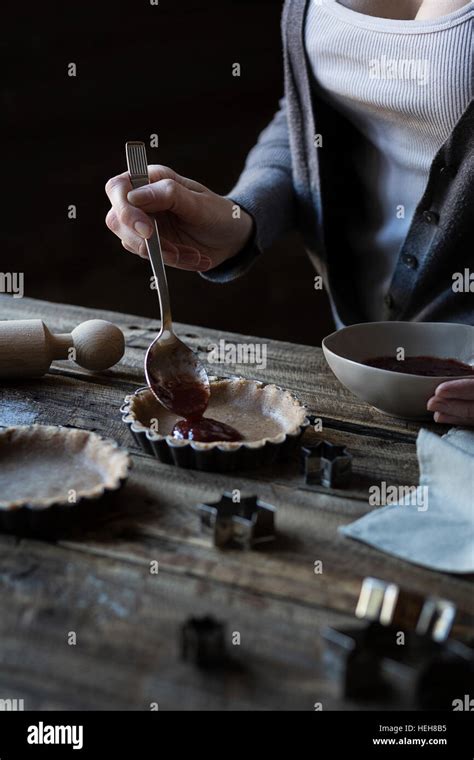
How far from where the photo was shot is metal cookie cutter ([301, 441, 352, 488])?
1.08 m

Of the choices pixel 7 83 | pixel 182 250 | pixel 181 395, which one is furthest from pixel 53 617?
pixel 7 83

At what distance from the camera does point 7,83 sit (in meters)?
3.04

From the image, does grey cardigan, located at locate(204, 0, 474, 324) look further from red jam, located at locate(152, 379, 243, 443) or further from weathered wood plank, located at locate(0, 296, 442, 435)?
red jam, located at locate(152, 379, 243, 443)

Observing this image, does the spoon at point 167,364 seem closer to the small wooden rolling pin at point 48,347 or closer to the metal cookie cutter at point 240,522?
the small wooden rolling pin at point 48,347

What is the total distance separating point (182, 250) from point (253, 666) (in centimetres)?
93

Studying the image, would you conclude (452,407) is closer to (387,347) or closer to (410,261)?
(387,347)

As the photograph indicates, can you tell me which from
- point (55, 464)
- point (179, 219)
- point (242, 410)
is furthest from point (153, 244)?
point (55, 464)

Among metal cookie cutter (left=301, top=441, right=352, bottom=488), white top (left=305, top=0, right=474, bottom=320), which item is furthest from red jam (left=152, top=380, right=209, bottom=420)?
white top (left=305, top=0, right=474, bottom=320)

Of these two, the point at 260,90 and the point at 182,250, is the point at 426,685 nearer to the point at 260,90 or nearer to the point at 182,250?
the point at 182,250

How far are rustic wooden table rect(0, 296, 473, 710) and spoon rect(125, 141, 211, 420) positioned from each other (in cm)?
9

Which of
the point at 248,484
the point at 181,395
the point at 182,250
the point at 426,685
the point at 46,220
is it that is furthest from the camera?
the point at 46,220

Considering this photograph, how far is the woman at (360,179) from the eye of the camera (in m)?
1.50

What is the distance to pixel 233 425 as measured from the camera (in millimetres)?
1267

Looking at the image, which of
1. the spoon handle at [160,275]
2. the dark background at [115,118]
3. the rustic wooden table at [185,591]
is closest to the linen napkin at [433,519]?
the rustic wooden table at [185,591]
